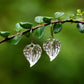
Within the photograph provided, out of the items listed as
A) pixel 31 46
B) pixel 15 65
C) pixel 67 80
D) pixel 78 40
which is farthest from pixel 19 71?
pixel 31 46

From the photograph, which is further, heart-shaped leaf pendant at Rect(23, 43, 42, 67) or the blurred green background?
the blurred green background

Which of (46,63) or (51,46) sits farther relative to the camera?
(46,63)

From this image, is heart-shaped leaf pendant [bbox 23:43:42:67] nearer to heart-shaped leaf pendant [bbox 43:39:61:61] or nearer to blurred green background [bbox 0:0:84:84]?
heart-shaped leaf pendant [bbox 43:39:61:61]

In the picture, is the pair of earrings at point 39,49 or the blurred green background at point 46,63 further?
the blurred green background at point 46,63

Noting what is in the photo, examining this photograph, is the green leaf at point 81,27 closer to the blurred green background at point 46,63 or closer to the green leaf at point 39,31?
the green leaf at point 39,31

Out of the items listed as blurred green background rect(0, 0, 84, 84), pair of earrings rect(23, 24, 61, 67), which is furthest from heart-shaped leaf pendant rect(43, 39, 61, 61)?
blurred green background rect(0, 0, 84, 84)

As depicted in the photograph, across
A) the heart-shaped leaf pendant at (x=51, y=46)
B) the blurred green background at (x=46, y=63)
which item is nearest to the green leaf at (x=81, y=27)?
the heart-shaped leaf pendant at (x=51, y=46)

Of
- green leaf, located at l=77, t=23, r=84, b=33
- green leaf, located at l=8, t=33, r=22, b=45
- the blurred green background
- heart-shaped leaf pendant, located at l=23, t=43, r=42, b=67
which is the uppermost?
green leaf, located at l=77, t=23, r=84, b=33

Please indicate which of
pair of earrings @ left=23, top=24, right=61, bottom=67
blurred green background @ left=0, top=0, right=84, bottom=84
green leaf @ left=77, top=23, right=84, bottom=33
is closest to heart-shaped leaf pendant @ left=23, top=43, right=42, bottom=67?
pair of earrings @ left=23, top=24, right=61, bottom=67

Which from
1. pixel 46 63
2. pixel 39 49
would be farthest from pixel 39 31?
pixel 46 63

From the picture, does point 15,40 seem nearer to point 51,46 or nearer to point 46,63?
point 51,46

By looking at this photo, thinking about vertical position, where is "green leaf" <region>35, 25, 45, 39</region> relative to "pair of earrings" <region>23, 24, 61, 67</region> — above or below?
above
